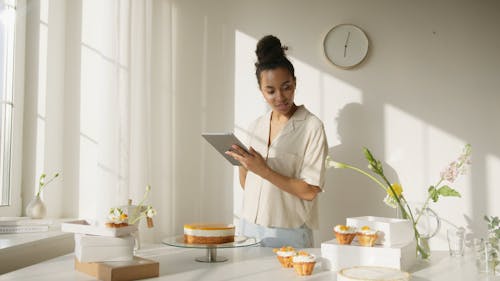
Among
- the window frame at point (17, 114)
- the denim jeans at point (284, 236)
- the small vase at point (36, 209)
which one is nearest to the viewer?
the denim jeans at point (284, 236)

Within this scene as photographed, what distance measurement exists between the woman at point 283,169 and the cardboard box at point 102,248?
0.83 metres

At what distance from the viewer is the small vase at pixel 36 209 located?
7.95 ft

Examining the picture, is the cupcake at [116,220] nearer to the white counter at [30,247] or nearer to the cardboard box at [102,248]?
the cardboard box at [102,248]

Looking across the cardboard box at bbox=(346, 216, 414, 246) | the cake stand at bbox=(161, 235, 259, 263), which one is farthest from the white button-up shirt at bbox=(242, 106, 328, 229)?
the cardboard box at bbox=(346, 216, 414, 246)

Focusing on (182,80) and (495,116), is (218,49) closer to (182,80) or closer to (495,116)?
(182,80)

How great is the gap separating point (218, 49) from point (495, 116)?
Result: 1.85 metres

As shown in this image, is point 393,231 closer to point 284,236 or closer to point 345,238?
point 345,238

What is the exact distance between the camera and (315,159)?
7.63 feet

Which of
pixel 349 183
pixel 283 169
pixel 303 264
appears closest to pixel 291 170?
pixel 283 169

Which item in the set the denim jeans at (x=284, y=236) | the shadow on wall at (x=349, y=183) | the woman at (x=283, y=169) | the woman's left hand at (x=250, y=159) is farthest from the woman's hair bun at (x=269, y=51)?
the denim jeans at (x=284, y=236)

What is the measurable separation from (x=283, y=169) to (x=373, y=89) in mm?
1013

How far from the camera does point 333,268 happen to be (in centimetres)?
156

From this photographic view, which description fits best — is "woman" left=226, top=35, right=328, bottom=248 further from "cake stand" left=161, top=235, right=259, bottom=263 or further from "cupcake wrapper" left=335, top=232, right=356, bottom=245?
"cupcake wrapper" left=335, top=232, right=356, bottom=245

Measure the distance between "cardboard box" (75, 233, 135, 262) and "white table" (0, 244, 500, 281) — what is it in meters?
0.07
